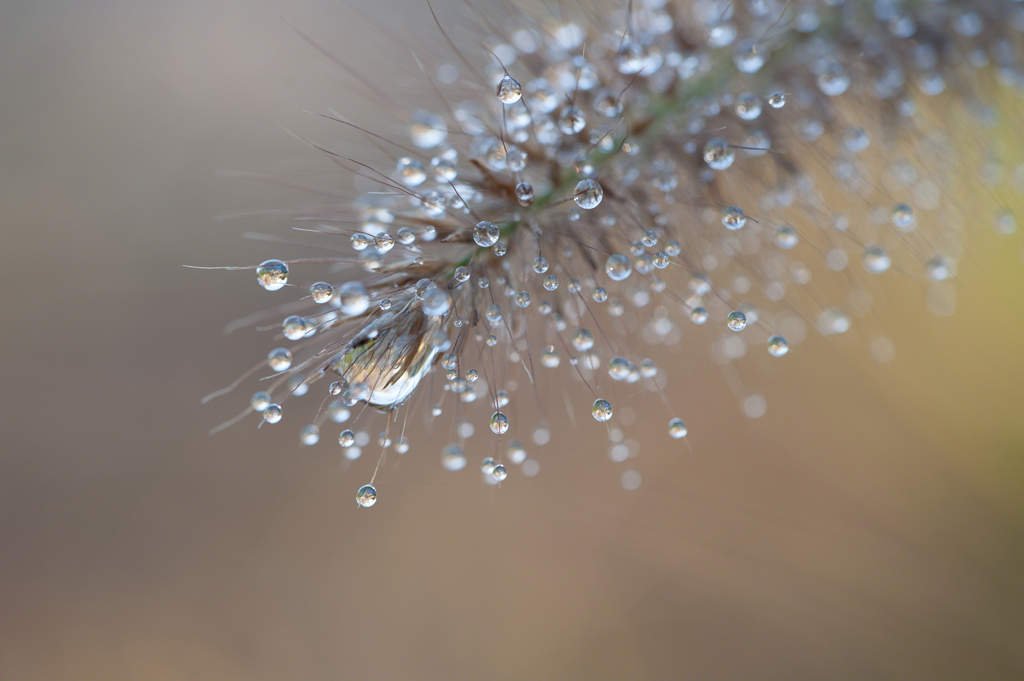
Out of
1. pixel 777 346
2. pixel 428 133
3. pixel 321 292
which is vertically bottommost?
pixel 777 346

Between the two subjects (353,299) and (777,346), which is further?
(777,346)

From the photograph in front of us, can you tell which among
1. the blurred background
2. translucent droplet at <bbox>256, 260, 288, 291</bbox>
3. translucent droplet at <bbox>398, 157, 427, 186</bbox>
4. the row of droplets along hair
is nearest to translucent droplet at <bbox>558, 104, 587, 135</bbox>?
the row of droplets along hair

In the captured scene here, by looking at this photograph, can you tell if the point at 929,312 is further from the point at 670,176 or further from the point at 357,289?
the point at 357,289

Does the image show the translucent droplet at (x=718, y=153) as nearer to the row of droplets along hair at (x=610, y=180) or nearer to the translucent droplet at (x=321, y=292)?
the row of droplets along hair at (x=610, y=180)

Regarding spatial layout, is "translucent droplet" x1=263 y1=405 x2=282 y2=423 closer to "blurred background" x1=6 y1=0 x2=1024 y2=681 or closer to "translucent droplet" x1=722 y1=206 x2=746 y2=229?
"translucent droplet" x1=722 y1=206 x2=746 y2=229

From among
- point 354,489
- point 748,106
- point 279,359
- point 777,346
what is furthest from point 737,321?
point 354,489

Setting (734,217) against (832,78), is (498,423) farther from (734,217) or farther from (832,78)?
(832,78)
